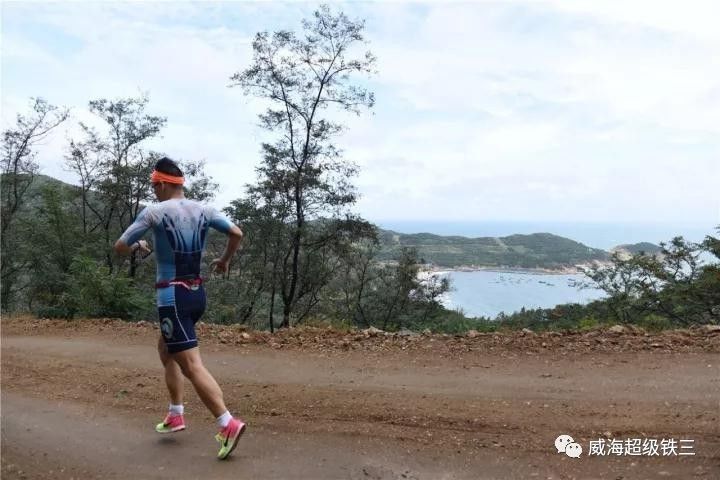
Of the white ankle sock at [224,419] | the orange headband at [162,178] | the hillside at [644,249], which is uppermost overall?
the hillside at [644,249]

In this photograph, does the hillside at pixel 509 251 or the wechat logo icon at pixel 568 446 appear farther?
the hillside at pixel 509 251

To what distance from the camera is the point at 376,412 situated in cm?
404

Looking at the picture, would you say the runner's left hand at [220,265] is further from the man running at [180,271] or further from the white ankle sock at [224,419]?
the white ankle sock at [224,419]

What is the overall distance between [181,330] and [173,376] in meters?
0.54

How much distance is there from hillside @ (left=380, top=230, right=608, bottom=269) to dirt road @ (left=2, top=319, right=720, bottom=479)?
84.3 feet

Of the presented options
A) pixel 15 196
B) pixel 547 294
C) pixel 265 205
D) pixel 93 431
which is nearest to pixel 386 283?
pixel 265 205

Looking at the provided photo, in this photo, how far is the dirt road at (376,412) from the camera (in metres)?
3.20

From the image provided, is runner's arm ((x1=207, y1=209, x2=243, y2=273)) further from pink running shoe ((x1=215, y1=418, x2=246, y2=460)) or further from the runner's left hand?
pink running shoe ((x1=215, y1=418, x2=246, y2=460))

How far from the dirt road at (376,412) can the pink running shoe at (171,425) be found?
2.2 inches

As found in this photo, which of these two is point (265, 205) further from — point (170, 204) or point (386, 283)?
point (170, 204)

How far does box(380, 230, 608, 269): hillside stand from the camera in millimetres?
33938

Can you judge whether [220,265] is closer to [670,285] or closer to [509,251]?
[670,285]

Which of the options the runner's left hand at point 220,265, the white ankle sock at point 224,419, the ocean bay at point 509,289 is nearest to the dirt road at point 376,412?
the white ankle sock at point 224,419

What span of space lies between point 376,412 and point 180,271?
6.10ft
